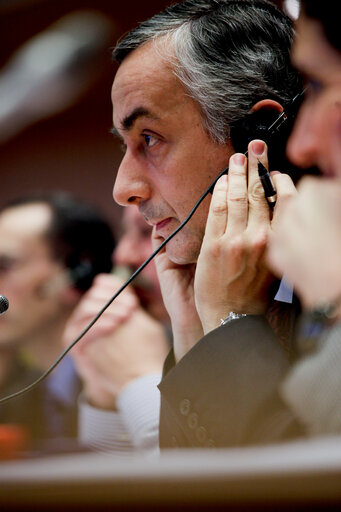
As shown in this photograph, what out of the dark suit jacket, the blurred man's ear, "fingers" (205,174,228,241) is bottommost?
the blurred man's ear

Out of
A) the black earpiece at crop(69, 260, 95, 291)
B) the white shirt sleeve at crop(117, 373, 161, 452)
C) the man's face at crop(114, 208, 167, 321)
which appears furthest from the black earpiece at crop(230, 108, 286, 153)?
the black earpiece at crop(69, 260, 95, 291)

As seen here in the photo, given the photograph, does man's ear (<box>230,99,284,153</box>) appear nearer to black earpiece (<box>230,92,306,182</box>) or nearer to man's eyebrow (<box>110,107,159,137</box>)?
black earpiece (<box>230,92,306,182</box>)

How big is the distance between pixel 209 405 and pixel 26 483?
50 cm

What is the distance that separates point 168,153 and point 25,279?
3.51ft

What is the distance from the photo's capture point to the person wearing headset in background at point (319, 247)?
569mm

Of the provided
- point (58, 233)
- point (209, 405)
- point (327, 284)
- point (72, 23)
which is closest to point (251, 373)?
point (209, 405)

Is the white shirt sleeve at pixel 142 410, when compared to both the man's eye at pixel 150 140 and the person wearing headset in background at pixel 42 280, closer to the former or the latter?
the man's eye at pixel 150 140

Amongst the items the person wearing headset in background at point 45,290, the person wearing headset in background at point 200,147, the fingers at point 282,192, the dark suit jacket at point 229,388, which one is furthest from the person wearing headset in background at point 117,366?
the fingers at point 282,192

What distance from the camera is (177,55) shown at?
109 cm

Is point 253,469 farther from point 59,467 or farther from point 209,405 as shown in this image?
point 209,405

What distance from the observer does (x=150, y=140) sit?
3.62 ft

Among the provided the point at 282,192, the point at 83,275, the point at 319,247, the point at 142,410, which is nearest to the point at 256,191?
the point at 282,192

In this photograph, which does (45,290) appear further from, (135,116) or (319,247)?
(319,247)

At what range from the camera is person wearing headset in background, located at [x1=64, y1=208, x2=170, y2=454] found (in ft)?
4.52
